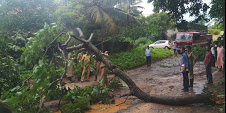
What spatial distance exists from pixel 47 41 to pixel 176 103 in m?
3.92

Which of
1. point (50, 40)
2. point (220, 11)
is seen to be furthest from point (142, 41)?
point (50, 40)

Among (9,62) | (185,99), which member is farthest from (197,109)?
(9,62)

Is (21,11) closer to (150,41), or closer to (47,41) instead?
(47,41)

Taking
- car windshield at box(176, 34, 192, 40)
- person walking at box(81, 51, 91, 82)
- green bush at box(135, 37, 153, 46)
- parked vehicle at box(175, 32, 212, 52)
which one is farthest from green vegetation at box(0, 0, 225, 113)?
green bush at box(135, 37, 153, 46)

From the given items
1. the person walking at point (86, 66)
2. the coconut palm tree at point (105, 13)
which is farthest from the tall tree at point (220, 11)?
the coconut palm tree at point (105, 13)

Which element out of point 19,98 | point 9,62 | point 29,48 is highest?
point 29,48

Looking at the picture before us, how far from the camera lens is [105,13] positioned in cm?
1759

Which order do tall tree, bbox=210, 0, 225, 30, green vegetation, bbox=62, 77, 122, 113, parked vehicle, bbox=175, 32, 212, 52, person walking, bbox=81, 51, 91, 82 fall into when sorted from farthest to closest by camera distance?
parked vehicle, bbox=175, 32, 212, 52 → person walking, bbox=81, 51, 91, 82 → green vegetation, bbox=62, 77, 122, 113 → tall tree, bbox=210, 0, 225, 30

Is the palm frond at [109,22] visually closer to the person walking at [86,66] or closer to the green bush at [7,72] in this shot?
the person walking at [86,66]

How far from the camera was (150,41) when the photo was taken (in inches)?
1251

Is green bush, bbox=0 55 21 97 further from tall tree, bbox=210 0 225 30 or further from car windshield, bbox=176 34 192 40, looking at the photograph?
car windshield, bbox=176 34 192 40

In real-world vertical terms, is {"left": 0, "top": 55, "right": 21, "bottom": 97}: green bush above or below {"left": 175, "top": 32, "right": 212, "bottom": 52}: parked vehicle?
below

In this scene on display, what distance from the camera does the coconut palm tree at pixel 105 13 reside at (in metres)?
17.2

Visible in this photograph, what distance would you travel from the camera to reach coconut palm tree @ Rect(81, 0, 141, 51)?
675 inches
